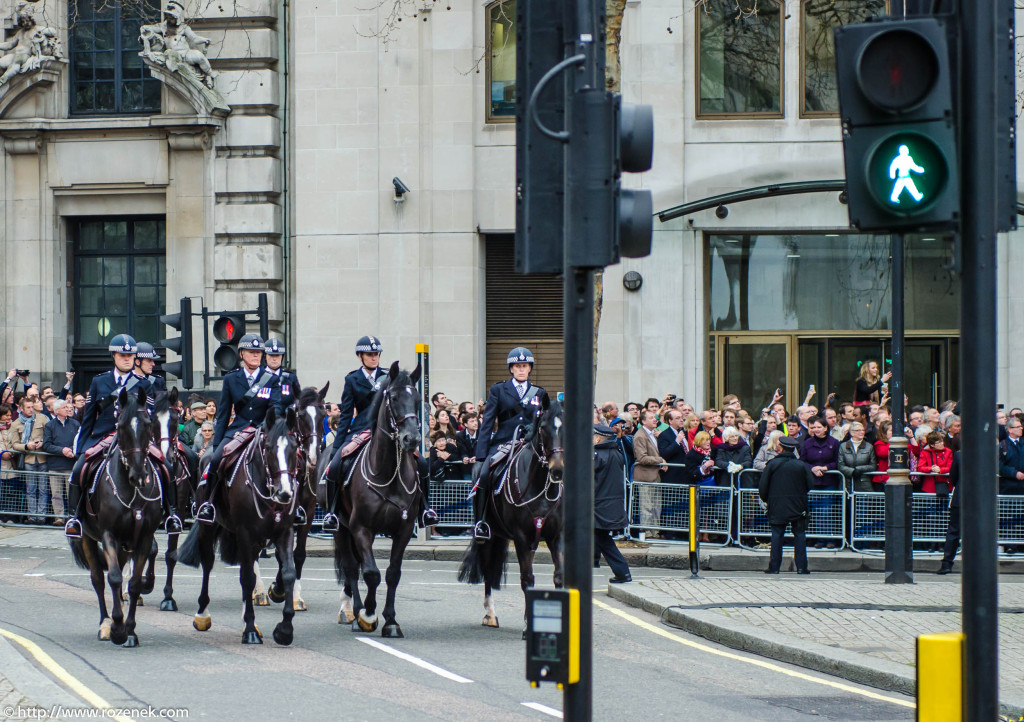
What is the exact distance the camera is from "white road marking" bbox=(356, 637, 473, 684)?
1084cm

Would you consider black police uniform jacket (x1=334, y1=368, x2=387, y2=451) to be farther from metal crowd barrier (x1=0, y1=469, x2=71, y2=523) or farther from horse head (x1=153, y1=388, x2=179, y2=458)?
metal crowd barrier (x1=0, y1=469, x2=71, y2=523)

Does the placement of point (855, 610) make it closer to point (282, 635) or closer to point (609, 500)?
point (609, 500)

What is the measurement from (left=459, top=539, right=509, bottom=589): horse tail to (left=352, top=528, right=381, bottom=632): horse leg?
112 cm

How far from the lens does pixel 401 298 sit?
90.5 feet

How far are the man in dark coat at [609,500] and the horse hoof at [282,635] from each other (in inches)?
196

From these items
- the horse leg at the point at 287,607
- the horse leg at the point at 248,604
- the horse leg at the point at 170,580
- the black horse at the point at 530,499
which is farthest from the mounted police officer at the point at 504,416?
the horse leg at the point at 170,580

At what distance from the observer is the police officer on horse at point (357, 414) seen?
13703 millimetres

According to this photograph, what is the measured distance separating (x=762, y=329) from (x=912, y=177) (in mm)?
22554

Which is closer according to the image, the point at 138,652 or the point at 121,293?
the point at 138,652

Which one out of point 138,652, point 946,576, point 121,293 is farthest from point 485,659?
point 121,293

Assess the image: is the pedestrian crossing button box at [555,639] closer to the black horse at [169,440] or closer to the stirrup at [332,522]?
the black horse at [169,440]

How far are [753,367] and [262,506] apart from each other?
16724mm

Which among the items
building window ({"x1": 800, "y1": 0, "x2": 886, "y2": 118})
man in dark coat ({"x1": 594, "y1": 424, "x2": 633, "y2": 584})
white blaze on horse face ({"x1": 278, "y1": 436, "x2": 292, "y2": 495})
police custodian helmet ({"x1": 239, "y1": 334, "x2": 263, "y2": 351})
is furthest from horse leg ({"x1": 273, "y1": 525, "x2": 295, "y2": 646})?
building window ({"x1": 800, "y1": 0, "x2": 886, "y2": 118})

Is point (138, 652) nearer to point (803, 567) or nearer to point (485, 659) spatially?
point (485, 659)
